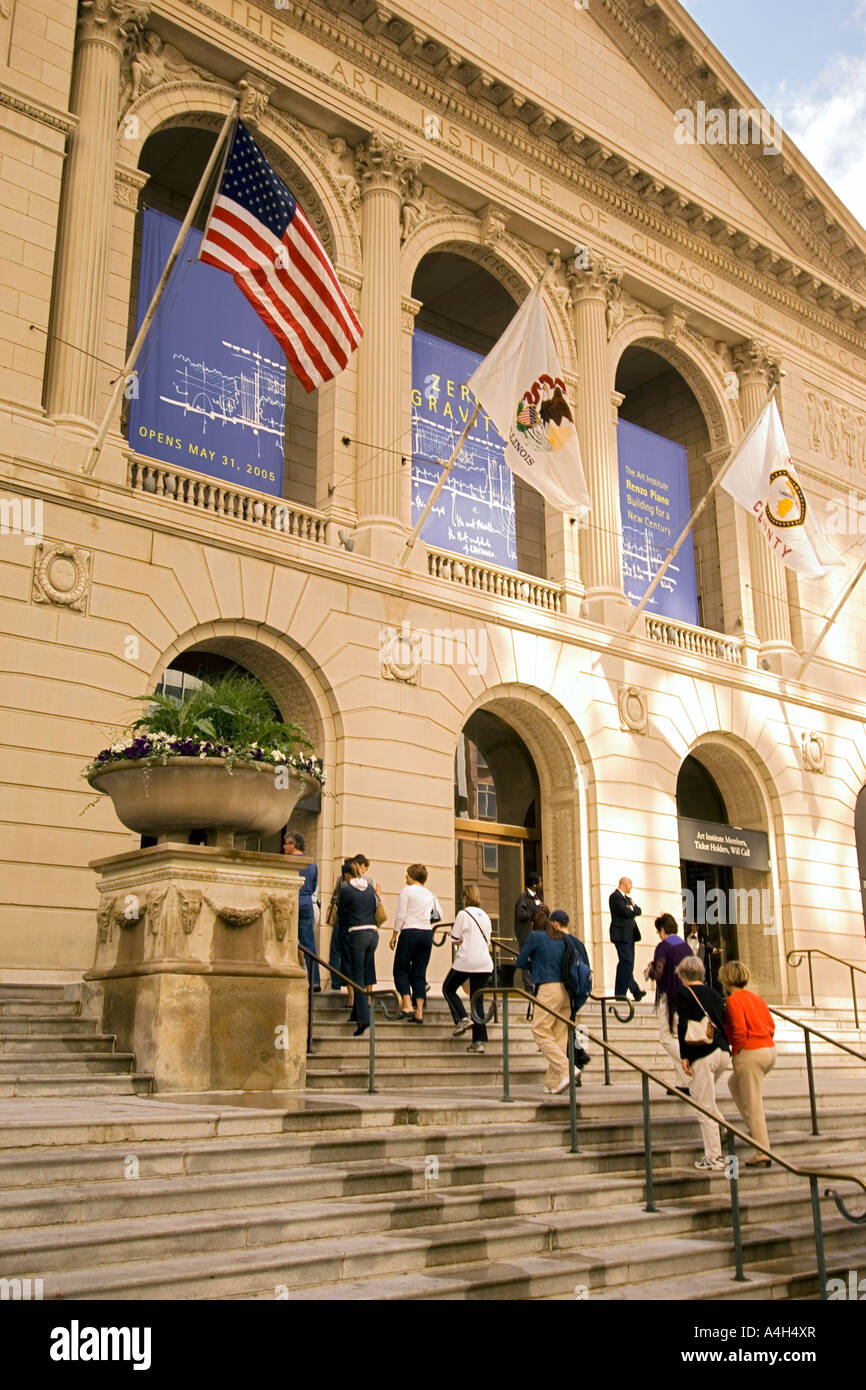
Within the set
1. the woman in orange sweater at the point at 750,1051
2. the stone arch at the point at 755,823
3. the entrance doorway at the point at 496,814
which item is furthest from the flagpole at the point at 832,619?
the woman in orange sweater at the point at 750,1051

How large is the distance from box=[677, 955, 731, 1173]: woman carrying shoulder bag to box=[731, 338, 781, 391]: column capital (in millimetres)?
20198

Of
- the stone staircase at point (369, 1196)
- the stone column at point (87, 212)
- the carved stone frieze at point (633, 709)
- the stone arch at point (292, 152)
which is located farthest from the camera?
the carved stone frieze at point (633, 709)

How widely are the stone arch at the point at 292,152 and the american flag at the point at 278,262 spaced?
18.7ft

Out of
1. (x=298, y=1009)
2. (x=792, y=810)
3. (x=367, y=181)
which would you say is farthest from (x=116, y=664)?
(x=792, y=810)

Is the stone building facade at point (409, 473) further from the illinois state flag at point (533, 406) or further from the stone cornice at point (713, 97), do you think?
the illinois state flag at point (533, 406)

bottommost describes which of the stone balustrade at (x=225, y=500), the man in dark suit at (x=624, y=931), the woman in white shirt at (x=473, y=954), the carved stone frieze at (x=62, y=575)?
the woman in white shirt at (x=473, y=954)

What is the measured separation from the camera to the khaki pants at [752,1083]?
9.74 m

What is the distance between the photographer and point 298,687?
17844 millimetres

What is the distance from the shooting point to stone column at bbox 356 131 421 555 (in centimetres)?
1936

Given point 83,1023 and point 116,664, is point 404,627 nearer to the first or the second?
point 116,664

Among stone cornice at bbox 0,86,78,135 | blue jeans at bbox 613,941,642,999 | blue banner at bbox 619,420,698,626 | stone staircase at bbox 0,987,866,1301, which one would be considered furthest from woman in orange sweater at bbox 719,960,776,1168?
stone cornice at bbox 0,86,78,135

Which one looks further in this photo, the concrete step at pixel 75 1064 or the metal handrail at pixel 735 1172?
the concrete step at pixel 75 1064

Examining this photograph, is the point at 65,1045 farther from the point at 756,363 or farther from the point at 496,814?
the point at 756,363

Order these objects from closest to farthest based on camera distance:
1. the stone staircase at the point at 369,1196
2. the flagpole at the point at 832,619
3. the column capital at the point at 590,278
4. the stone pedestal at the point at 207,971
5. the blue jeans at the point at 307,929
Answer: the stone staircase at the point at 369,1196
the stone pedestal at the point at 207,971
the blue jeans at the point at 307,929
the column capital at the point at 590,278
the flagpole at the point at 832,619
